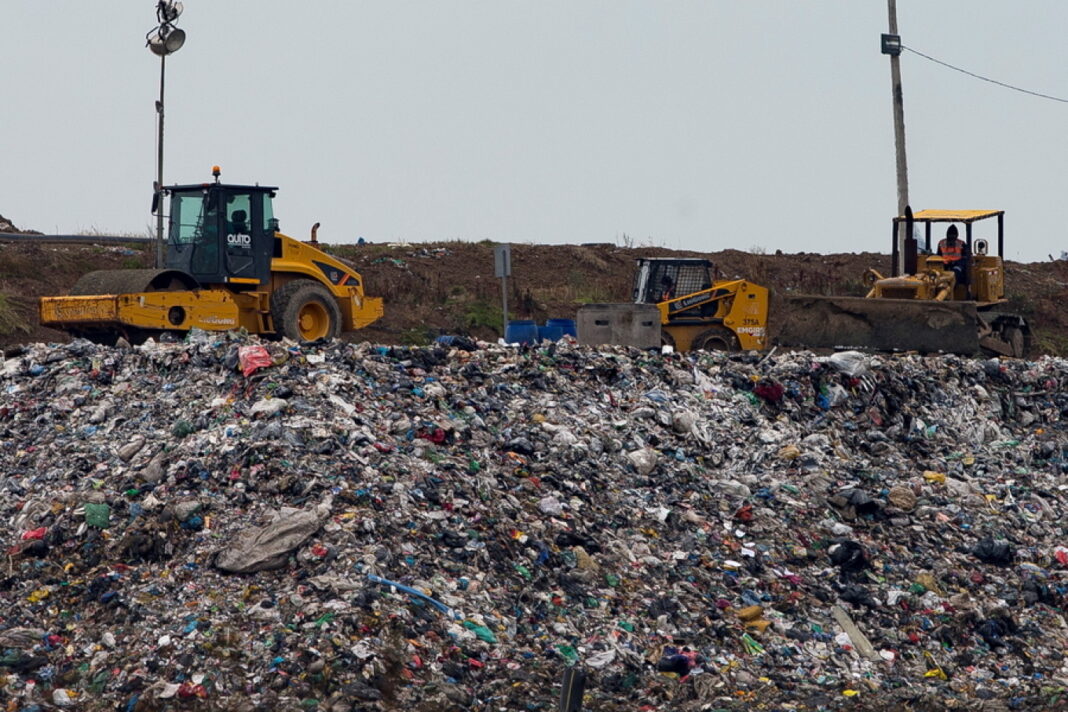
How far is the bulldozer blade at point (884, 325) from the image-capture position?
15.4 metres

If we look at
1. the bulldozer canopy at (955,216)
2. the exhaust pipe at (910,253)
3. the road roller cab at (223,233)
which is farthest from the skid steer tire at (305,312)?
the bulldozer canopy at (955,216)

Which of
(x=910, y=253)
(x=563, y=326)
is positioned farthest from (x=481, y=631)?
(x=910, y=253)

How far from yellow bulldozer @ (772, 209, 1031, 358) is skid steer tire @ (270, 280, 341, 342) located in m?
5.29

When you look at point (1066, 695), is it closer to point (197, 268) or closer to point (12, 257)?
point (197, 268)

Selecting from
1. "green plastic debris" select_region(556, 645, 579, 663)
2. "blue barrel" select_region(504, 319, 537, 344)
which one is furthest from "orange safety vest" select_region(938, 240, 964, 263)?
"green plastic debris" select_region(556, 645, 579, 663)

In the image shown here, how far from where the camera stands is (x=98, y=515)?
8375 millimetres

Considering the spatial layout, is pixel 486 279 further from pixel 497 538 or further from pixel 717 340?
pixel 497 538

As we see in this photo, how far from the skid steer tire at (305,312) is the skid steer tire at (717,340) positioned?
219 inches

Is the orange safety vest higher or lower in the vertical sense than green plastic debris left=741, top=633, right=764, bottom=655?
higher

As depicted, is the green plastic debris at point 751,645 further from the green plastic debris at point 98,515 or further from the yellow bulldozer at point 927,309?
the yellow bulldozer at point 927,309

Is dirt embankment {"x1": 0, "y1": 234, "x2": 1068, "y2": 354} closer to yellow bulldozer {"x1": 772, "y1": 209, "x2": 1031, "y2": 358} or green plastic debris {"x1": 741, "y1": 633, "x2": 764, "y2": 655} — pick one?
yellow bulldozer {"x1": 772, "y1": 209, "x2": 1031, "y2": 358}

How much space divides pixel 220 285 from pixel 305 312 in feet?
3.75

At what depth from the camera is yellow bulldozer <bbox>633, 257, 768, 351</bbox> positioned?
1978cm

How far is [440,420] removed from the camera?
32.6 ft
